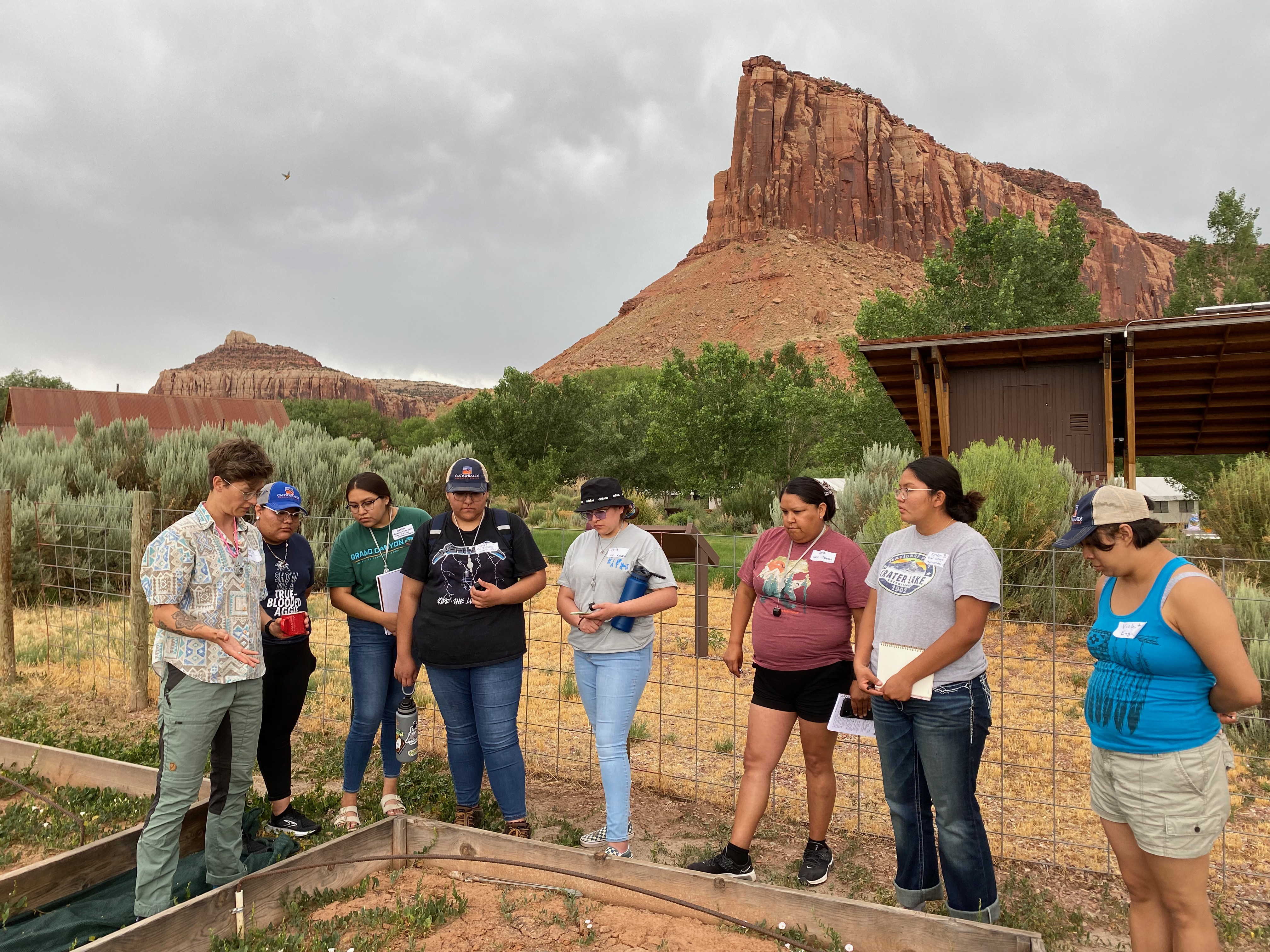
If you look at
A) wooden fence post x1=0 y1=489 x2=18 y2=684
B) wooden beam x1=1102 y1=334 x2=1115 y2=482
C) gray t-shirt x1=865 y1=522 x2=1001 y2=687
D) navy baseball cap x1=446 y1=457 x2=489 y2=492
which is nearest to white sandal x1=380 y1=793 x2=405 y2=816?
navy baseball cap x1=446 y1=457 x2=489 y2=492

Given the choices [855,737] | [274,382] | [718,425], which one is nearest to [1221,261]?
[718,425]

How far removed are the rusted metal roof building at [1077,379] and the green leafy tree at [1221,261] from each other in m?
23.3

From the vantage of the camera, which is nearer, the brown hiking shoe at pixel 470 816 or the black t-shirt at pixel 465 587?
the black t-shirt at pixel 465 587

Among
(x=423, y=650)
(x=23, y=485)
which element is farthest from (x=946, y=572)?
(x=23, y=485)

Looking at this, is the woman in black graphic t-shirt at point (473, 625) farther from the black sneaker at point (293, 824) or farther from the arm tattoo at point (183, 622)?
the arm tattoo at point (183, 622)

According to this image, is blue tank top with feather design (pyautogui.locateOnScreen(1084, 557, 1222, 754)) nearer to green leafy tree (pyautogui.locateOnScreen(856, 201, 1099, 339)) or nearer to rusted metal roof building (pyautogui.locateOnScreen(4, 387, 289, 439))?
rusted metal roof building (pyautogui.locateOnScreen(4, 387, 289, 439))

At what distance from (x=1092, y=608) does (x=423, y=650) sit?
728cm

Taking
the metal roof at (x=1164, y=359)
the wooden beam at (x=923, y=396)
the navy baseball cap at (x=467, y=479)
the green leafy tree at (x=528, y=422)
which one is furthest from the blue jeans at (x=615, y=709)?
the green leafy tree at (x=528, y=422)

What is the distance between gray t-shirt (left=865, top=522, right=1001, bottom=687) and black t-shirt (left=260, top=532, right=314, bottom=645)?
2.71 m

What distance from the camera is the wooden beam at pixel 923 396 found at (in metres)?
12.1

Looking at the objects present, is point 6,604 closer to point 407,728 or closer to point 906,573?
point 407,728

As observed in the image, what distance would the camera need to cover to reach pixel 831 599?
3.28 metres

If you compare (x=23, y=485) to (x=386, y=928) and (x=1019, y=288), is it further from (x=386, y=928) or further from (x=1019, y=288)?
(x=1019, y=288)

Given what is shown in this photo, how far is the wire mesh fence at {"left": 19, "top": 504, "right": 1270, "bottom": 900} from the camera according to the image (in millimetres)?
3947
